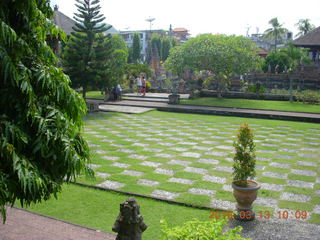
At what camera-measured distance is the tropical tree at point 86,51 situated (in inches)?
776

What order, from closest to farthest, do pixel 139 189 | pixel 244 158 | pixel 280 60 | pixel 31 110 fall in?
1. pixel 31 110
2. pixel 244 158
3. pixel 139 189
4. pixel 280 60

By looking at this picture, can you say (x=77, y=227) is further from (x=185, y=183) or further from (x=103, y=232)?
(x=185, y=183)

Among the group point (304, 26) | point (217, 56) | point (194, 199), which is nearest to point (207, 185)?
point (194, 199)

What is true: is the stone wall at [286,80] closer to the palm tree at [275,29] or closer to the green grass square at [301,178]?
the green grass square at [301,178]

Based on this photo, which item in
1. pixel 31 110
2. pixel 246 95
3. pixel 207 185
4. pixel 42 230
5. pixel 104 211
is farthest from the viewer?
pixel 246 95

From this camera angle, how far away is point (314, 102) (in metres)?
23.6

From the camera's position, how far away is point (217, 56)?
23719 mm

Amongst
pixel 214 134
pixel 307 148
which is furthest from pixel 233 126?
pixel 307 148

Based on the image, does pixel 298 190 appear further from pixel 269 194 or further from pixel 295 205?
pixel 295 205

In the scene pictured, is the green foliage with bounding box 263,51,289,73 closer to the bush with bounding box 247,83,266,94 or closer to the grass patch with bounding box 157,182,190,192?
the bush with bounding box 247,83,266,94

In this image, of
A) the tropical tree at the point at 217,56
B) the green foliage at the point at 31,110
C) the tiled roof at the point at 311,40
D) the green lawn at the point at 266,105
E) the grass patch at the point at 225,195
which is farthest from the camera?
the tiled roof at the point at 311,40

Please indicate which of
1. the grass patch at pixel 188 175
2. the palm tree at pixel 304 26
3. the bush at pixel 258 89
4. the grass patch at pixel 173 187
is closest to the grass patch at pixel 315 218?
the grass patch at pixel 173 187
